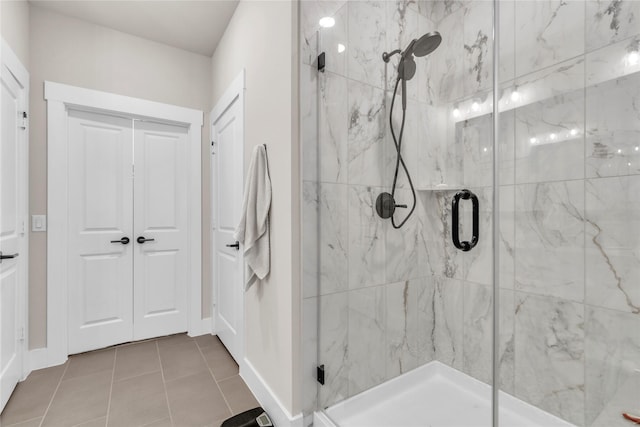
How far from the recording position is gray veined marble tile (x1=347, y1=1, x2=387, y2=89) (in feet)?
5.16

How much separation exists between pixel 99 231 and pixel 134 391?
4.45 ft

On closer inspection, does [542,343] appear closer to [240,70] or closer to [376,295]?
[376,295]

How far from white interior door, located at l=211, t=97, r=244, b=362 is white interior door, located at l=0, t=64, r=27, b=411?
4.32 ft

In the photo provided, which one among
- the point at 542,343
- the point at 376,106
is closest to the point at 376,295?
the point at 542,343

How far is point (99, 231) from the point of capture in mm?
2557

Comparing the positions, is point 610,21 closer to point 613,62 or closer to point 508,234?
point 613,62

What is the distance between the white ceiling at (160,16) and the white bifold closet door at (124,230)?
760 mm

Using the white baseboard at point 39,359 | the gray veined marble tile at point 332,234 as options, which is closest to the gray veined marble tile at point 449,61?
the gray veined marble tile at point 332,234

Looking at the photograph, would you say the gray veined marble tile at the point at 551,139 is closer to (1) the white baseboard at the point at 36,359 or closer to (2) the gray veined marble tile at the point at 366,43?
(2) the gray veined marble tile at the point at 366,43

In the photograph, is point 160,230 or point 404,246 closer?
point 404,246

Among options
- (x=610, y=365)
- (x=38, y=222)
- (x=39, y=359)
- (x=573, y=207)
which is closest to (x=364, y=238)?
(x=573, y=207)

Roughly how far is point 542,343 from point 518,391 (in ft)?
0.95

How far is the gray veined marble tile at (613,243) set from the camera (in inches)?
48.3

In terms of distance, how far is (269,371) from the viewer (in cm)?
174
